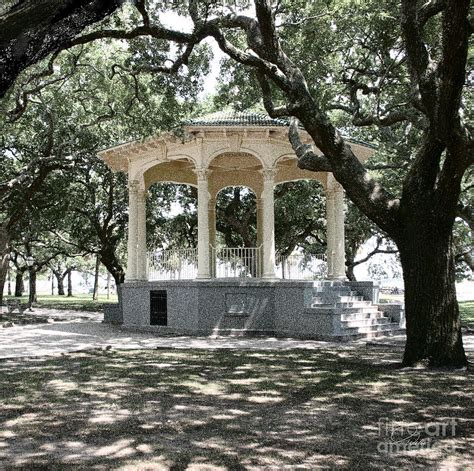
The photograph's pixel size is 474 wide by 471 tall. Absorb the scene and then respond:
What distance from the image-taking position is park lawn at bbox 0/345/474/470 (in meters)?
4.55

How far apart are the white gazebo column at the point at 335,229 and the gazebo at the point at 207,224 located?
A: 33mm

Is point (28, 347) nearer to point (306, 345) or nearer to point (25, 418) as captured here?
point (306, 345)

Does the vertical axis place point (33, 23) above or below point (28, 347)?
above

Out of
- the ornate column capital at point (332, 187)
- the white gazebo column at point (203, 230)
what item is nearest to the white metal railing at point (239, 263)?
the white gazebo column at point (203, 230)

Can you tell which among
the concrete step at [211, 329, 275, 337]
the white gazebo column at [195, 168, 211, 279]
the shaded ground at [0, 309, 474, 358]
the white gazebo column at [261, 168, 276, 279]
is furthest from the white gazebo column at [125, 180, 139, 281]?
the white gazebo column at [261, 168, 276, 279]

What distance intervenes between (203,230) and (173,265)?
7.28 feet

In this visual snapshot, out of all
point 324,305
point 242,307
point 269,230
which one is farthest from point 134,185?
point 324,305

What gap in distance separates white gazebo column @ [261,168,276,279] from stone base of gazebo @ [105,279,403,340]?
1.32ft

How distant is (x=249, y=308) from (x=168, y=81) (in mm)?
6744

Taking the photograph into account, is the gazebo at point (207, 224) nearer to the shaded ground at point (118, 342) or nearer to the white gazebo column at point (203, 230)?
the white gazebo column at point (203, 230)

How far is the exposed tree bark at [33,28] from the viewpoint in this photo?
3055 millimetres

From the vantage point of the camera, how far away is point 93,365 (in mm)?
9914

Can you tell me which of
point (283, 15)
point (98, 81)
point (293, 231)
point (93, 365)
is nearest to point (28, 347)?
point (93, 365)

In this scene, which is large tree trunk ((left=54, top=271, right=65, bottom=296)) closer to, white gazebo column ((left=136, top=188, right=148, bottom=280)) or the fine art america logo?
white gazebo column ((left=136, top=188, right=148, bottom=280))
